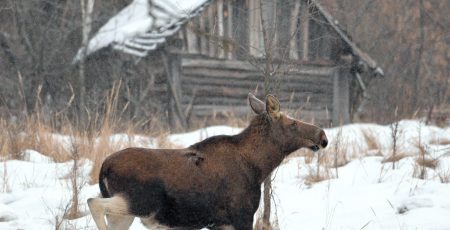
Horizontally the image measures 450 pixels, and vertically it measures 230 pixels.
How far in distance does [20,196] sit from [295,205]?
2509 millimetres

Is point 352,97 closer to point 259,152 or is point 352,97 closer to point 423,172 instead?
point 423,172

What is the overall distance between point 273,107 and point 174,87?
12.9m

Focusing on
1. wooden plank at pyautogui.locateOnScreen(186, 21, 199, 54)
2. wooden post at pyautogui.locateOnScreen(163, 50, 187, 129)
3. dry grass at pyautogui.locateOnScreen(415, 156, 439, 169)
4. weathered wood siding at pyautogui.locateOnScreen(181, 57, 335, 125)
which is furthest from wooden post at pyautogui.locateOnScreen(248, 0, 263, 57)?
dry grass at pyautogui.locateOnScreen(415, 156, 439, 169)

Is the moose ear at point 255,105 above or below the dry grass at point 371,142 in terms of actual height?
above

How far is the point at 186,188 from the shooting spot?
193 inches

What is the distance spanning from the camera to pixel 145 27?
18062mm

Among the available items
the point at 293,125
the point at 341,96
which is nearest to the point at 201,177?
the point at 293,125

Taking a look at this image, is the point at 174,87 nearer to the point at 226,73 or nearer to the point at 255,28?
the point at 226,73

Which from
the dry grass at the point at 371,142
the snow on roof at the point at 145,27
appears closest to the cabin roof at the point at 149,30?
the snow on roof at the point at 145,27

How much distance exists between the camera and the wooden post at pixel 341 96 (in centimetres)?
1980

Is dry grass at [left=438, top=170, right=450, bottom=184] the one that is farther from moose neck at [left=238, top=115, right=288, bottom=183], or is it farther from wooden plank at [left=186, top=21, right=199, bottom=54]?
wooden plank at [left=186, top=21, right=199, bottom=54]

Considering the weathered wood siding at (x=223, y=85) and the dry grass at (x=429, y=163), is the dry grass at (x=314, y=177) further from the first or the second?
the weathered wood siding at (x=223, y=85)

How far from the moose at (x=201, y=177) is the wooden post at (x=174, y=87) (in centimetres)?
1270

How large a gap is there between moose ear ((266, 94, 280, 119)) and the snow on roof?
36.3 ft
